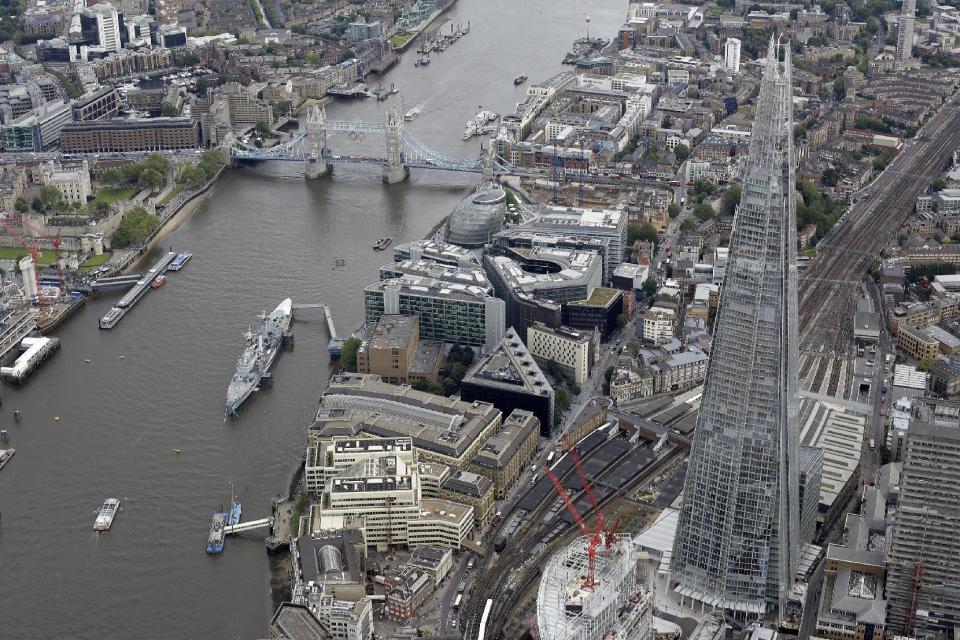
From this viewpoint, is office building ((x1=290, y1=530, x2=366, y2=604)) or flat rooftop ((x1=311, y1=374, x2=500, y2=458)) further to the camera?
flat rooftop ((x1=311, y1=374, x2=500, y2=458))

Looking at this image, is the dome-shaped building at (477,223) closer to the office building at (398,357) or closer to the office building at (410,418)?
the office building at (398,357)

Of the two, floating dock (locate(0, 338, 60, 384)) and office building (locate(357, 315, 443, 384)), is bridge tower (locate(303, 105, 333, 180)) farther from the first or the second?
office building (locate(357, 315, 443, 384))

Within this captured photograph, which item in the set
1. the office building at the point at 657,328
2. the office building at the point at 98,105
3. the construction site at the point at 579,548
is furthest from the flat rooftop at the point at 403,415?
the office building at the point at 98,105

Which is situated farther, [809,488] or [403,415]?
[403,415]

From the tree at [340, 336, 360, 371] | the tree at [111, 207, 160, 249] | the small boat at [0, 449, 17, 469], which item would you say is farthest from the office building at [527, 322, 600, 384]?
the tree at [111, 207, 160, 249]

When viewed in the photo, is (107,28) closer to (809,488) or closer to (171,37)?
(171,37)

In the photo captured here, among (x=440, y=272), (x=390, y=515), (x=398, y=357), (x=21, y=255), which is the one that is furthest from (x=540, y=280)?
(x=21, y=255)
